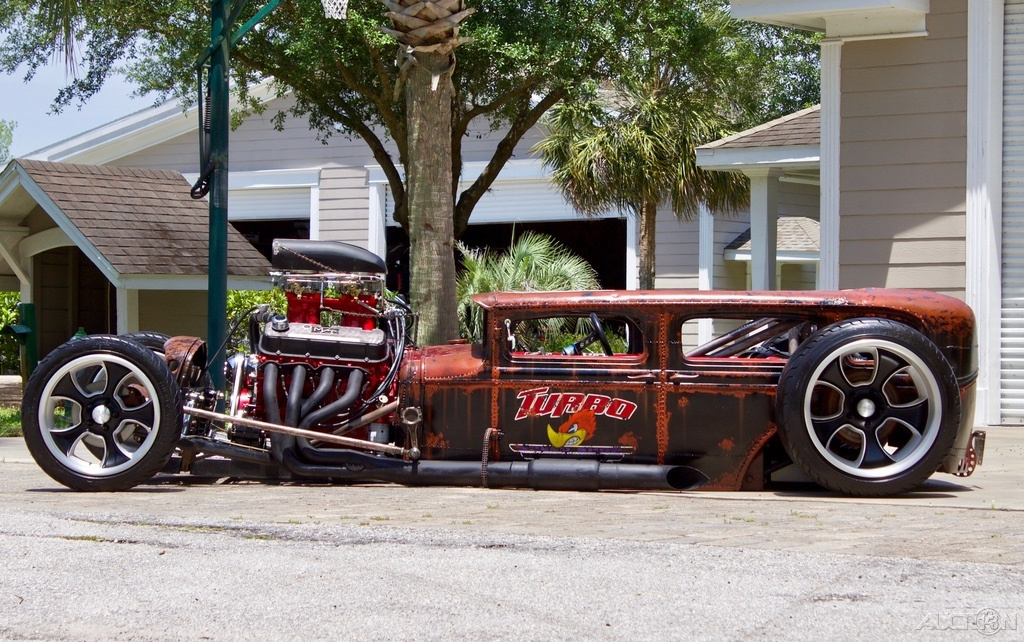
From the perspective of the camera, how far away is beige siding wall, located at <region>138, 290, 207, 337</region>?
16641 mm

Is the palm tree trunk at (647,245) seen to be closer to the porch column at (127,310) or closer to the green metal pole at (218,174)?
the porch column at (127,310)

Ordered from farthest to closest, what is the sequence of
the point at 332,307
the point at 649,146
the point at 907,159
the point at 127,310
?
the point at 649,146 < the point at 127,310 < the point at 907,159 < the point at 332,307

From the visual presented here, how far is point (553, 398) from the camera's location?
7441 millimetres

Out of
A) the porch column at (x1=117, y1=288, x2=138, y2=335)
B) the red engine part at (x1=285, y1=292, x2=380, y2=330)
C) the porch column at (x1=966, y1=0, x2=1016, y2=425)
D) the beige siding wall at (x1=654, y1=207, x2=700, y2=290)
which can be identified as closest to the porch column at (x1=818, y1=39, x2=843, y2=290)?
the porch column at (x1=966, y1=0, x2=1016, y2=425)

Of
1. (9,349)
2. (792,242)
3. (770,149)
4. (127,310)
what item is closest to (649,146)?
(770,149)

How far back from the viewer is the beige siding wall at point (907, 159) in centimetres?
1127

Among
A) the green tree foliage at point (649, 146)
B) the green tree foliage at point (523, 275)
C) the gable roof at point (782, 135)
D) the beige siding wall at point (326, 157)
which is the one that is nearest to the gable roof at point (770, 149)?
the gable roof at point (782, 135)

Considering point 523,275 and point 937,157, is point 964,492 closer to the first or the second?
point 937,157

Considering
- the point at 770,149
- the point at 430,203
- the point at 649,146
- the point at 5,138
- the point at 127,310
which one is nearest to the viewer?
the point at 430,203

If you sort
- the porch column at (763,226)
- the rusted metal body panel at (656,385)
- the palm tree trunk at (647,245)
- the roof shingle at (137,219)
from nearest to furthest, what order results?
the rusted metal body panel at (656,385) → the roof shingle at (137,219) → the porch column at (763,226) → the palm tree trunk at (647,245)

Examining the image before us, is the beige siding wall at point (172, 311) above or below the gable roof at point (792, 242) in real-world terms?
below

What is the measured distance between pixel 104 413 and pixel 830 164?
7.34m

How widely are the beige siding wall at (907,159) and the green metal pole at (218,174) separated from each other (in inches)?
228

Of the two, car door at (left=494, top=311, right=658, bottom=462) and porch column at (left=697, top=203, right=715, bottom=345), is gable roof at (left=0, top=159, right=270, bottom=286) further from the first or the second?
porch column at (left=697, top=203, right=715, bottom=345)
